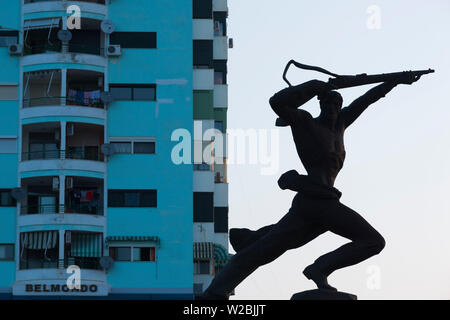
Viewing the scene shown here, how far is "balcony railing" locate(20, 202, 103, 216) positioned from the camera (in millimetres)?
61000

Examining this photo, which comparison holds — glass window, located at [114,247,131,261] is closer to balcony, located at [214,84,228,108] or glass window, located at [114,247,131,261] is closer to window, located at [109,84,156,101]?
window, located at [109,84,156,101]

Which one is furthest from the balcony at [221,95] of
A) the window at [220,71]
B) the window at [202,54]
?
the window at [202,54]

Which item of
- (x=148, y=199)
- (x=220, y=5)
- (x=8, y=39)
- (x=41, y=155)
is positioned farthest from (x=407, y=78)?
(x=220, y=5)

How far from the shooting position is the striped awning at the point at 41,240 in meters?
60.0

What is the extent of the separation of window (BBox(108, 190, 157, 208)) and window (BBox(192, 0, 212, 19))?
393 inches

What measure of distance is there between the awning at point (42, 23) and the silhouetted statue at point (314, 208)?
4329cm

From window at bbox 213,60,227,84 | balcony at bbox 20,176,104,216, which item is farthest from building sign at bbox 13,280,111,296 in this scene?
window at bbox 213,60,227,84

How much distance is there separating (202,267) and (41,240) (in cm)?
836

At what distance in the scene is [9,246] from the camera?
60781 mm

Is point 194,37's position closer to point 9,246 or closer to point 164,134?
point 164,134

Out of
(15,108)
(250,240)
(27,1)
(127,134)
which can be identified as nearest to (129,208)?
(127,134)

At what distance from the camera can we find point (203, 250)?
63031 mm
